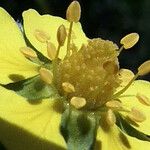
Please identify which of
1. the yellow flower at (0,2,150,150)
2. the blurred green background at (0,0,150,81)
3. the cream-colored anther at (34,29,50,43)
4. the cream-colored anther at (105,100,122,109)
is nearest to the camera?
the yellow flower at (0,2,150,150)

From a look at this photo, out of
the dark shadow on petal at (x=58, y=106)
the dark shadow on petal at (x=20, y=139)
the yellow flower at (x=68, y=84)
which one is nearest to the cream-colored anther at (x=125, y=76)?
the yellow flower at (x=68, y=84)

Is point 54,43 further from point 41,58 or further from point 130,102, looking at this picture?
point 130,102

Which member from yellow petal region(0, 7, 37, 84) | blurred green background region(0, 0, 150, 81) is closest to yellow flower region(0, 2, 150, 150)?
yellow petal region(0, 7, 37, 84)

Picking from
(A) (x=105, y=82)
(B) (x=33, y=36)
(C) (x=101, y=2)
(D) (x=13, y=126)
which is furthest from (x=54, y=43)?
(C) (x=101, y=2)

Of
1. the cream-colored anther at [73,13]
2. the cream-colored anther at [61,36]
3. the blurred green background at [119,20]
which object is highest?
the cream-colored anther at [73,13]

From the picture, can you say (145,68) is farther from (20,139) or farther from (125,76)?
(20,139)

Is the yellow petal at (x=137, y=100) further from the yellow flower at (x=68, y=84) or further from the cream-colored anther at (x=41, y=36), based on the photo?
the cream-colored anther at (x=41, y=36)

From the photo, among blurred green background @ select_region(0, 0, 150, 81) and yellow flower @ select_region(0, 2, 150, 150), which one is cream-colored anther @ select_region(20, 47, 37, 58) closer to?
yellow flower @ select_region(0, 2, 150, 150)

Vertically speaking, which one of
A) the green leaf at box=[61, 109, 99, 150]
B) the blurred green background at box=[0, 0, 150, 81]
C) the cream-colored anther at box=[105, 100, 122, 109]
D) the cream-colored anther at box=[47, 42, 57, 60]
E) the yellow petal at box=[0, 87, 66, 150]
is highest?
the cream-colored anther at box=[47, 42, 57, 60]
